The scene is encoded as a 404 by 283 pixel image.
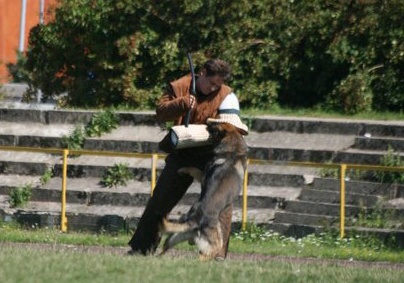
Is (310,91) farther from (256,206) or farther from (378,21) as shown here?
(256,206)

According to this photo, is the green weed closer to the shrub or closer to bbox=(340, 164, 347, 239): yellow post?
bbox=(340, 164, 347, 239): yellow post

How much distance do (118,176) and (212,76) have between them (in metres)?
7.20

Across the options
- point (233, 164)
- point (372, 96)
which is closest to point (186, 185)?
point (233, 164)

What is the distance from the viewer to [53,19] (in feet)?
74.2

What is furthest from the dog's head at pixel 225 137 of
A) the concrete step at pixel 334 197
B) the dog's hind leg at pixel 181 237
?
the concrete step at pixel 334 197

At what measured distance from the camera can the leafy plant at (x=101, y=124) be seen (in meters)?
19.8

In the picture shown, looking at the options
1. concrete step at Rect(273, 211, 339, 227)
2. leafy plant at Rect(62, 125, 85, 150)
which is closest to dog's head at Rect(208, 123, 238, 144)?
concrete step at Rect(273, 211, 339, 227)

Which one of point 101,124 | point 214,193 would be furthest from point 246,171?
point 214,193

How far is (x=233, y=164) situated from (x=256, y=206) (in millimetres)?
5931

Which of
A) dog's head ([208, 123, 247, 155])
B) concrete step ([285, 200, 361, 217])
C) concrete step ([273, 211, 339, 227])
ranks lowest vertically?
concrete step ([273, 211, 339, 227])

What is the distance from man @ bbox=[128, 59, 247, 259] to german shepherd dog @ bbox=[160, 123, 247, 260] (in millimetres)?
129

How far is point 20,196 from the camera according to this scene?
18.5 meters

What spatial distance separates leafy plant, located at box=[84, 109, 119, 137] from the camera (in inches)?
781

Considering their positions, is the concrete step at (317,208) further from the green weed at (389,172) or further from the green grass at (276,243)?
the green weed at (389,172)
